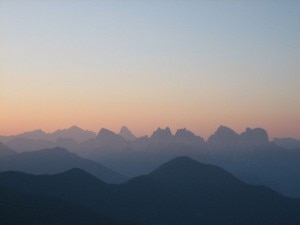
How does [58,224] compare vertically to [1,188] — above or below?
below

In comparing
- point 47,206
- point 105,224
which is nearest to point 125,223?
point 105,224

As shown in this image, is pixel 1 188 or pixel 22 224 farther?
pixel 1 188

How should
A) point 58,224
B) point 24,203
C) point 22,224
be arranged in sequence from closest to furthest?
point 22,224, point 58,224, point 24,203

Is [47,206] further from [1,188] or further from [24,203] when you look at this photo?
[1,188]

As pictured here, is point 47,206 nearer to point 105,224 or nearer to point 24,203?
point 24,203

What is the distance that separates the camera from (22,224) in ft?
Answer: 499

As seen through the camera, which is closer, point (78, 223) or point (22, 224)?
point (22, 224)

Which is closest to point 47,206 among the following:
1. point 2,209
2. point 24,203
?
point 24,203

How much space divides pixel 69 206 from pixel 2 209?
32.0m

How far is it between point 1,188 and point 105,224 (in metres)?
48.2

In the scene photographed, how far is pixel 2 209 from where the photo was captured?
158 metres

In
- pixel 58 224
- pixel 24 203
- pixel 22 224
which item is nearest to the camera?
pixel 22 224

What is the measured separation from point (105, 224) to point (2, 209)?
1624 inches

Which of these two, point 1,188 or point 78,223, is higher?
point 1,188
